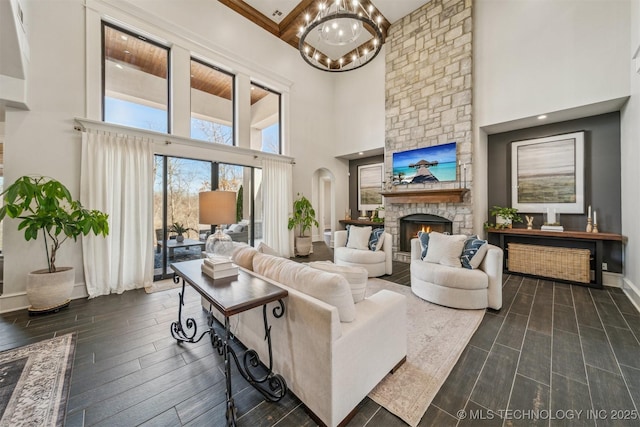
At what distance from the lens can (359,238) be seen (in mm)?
4555

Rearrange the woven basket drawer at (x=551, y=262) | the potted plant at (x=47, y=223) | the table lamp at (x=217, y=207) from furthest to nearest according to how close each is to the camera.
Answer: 1. the woven basket drawer at (x=551, y=262)
2. the potted plant at (x=47, y=223)
3. the table lamp at (x=217, y=207)

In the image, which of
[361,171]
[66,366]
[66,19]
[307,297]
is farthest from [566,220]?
[66,19]

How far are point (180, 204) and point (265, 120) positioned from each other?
2906 mm

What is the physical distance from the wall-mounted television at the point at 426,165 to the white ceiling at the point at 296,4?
10.4ft

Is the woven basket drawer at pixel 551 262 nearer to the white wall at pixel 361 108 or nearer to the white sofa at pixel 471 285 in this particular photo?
the white sofa at pixel 471 285

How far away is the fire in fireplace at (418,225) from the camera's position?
5.22 meters

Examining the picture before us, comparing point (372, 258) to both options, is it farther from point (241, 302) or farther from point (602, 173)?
point (602, 173)

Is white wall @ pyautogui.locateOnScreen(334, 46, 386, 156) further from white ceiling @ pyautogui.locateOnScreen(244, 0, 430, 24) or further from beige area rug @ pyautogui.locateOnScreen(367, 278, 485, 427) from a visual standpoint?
beige area rug @ pyautogui.locateOnScreen(367, 278, 485, 427)

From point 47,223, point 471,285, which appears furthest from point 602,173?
point 47,223

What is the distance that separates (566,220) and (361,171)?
467 centimetres

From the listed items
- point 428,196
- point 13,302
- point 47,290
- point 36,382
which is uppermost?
point 428,196

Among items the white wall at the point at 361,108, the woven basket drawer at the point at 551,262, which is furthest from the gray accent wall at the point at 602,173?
the white wall at the point at 361,108

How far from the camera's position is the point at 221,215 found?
1973mm

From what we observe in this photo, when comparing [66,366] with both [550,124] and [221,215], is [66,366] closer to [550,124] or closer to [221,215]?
[221,215]
